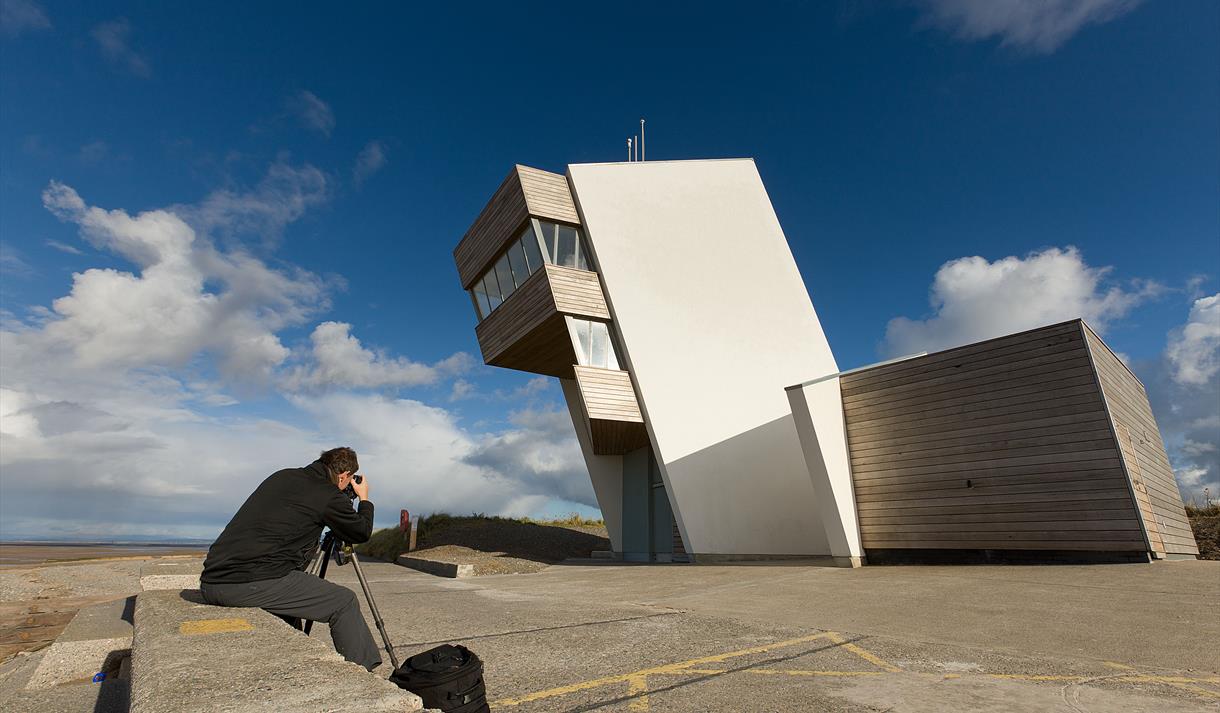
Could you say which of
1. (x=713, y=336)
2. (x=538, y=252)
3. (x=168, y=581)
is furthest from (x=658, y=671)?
(x=538, y=252)

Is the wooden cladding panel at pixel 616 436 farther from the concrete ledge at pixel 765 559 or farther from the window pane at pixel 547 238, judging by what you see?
the window pane at pixel 547 238

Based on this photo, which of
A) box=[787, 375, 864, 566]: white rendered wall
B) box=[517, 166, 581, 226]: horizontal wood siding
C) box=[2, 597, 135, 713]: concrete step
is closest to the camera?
box=[2, 597, 135, 713]: concrete step

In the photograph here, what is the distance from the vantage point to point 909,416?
14070mm

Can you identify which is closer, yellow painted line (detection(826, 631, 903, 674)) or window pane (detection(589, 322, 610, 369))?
yellow painted line (detection(826, 631, 903, 674))

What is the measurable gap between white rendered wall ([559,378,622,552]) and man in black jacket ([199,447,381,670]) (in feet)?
56.9

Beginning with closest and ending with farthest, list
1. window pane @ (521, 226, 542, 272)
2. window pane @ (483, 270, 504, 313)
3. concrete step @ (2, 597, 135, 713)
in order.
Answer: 1. concrete step @ (2, 597, 135, 713)
2. window pane @ (521, 226, 542, 272)
3. window pane @ (483, 270, 504, 313)

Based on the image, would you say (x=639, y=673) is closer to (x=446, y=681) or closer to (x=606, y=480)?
(x=446, y=681)

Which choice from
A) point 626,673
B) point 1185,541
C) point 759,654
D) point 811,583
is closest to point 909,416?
point 811,583

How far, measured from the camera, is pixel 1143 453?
534 inches

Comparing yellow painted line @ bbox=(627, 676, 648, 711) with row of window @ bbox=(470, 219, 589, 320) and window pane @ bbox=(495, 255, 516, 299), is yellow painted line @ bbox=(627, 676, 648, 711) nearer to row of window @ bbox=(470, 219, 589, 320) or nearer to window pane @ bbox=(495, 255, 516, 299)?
row of window @ bbox=(470, 219, 589, 320)

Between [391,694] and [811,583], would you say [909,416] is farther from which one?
[391,694]

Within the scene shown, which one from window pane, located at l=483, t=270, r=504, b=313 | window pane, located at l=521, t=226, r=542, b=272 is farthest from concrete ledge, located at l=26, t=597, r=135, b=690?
window pane, located at l=483, t=270, r=504, b=313

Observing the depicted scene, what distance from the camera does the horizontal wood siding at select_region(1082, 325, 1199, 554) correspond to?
38.4 ft

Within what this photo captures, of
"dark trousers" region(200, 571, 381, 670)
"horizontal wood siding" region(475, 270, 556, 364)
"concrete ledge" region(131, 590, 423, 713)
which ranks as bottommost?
"concrete ledge" region(131, 590, 423, 713)
